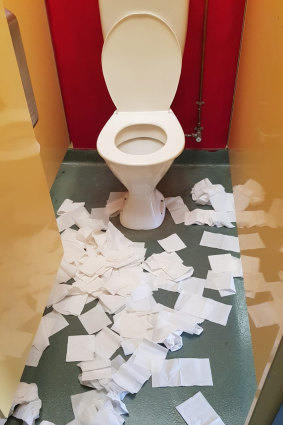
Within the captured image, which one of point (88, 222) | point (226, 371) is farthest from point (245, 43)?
point (226, 371)

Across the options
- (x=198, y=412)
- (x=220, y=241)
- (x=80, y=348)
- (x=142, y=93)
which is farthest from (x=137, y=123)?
(x=198, y=412)

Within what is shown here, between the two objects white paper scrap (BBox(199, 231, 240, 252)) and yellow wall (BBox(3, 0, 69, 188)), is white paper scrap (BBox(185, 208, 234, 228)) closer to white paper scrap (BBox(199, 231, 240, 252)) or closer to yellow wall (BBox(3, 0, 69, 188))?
white paper scrap (BBox(199, 231, 240, 252))

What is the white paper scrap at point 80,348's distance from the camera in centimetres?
125

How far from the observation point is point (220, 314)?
136 cm

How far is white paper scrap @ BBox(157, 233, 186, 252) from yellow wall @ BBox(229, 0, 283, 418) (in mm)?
272

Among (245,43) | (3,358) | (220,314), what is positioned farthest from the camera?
(245,43)

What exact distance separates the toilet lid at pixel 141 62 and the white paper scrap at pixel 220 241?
25.3 inches

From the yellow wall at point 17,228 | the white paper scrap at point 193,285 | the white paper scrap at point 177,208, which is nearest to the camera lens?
the yellow wall at point 17,228

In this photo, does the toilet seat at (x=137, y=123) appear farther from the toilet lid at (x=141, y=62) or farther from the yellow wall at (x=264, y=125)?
the yellow wall at (x=264, y=125)

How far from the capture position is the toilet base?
1.71 metres

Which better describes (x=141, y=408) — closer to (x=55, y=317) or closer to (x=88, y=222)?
(x=55, y=317)

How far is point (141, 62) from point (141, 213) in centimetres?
69

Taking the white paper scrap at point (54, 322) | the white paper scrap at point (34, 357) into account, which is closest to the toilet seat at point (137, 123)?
the white paper scrap at point (54, 322)

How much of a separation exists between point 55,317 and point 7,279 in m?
0.53
